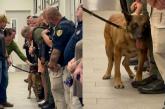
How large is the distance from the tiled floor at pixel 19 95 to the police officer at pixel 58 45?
4.74ft

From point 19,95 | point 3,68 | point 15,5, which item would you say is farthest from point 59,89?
point 15,5

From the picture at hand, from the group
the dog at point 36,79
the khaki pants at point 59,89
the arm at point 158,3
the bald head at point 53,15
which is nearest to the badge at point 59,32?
the bald head at point 53,15

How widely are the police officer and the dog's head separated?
2.25m

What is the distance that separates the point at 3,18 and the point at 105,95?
14.2ft

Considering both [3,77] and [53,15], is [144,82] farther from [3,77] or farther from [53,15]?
[3,77]

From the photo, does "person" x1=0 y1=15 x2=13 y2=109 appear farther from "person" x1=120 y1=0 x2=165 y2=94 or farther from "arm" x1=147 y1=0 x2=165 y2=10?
"arm" x1=147 y1=0 x2=165 y2=10

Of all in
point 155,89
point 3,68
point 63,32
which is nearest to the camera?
point 155,89

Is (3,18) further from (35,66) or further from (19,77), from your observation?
(19,77)

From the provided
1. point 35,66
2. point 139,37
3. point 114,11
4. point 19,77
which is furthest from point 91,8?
point 19,77

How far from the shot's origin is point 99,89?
2109 mm

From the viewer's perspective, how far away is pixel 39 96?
6203 millimetres

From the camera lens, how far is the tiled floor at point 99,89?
193cm

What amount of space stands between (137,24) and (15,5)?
39.0ft

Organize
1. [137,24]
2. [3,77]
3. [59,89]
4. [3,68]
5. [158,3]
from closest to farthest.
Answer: [158,3]
[137,24]
[59,89]
[3,68]
[3,77]
